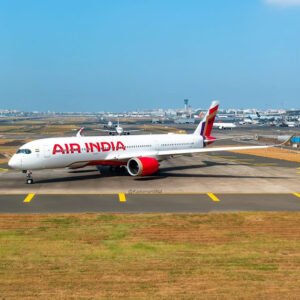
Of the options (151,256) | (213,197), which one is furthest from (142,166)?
(151,256)

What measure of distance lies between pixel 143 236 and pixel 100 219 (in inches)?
156

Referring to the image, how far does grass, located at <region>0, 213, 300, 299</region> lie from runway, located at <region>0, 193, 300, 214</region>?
1863 mm

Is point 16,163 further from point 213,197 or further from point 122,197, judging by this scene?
point 213,197

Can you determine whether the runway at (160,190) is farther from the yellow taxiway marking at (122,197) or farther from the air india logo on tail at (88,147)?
the air india logo on tail at (88,147)

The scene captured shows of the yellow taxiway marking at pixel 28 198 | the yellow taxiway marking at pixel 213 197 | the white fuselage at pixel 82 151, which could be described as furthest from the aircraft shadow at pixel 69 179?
the yellow taxiway marking at pixel 213 197

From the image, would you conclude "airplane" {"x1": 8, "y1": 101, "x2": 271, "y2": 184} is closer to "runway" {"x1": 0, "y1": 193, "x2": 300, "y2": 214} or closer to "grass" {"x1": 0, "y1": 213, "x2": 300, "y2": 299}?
"runway" {"x1": 0, "y1": 193, "x2": 300, "y2": 214}

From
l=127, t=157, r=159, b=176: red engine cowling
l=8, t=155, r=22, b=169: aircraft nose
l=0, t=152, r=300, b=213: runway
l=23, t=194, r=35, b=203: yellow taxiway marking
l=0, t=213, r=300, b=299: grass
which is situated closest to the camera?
l=0, t=213, r=300, b=299: grass

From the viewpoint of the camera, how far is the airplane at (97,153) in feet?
117

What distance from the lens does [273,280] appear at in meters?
15.2

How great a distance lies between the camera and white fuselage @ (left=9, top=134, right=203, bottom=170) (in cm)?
3572

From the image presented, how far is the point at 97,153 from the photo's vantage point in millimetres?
38938

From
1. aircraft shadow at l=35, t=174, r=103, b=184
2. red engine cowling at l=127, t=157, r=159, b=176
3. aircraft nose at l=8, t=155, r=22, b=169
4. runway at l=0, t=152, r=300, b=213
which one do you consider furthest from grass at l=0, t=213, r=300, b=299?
red engine cowling at l=127, t=157, r=159, b=176

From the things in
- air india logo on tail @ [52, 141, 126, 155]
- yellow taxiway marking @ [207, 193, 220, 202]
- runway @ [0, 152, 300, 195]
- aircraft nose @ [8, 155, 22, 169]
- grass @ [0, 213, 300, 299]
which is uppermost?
air india logo on tail @ [52, 141, 126, 155]

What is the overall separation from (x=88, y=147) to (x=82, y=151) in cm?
73
